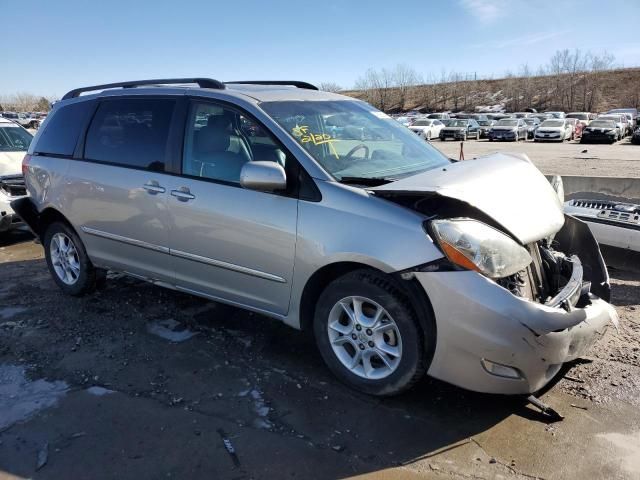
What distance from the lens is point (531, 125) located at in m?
39.9

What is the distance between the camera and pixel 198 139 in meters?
3.92

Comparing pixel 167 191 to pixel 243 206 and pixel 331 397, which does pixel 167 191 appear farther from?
pixel 331 397

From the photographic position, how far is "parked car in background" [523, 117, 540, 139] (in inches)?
1501

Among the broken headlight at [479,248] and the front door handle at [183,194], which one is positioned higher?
the front door handle at [183,194]

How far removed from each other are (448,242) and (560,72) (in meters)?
88.8

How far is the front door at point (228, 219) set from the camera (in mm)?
3408

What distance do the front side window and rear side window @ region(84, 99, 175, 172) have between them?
27cm

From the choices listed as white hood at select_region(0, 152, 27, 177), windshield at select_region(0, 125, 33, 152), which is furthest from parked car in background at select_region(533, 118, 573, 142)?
white hood at select_region(0, 152, 27, 177)

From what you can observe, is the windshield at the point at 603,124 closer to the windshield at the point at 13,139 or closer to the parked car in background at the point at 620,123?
the parked car in background at the point at 620,123

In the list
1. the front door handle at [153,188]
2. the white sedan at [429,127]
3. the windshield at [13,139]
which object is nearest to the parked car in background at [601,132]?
the white sedan at [429,127]

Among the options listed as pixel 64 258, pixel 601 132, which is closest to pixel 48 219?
pixel 64 258

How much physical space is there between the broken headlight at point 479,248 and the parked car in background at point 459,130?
33917 millimetres

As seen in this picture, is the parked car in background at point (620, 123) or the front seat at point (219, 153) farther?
the parked car in background at point (620, 123)

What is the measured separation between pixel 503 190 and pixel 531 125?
4060cm
